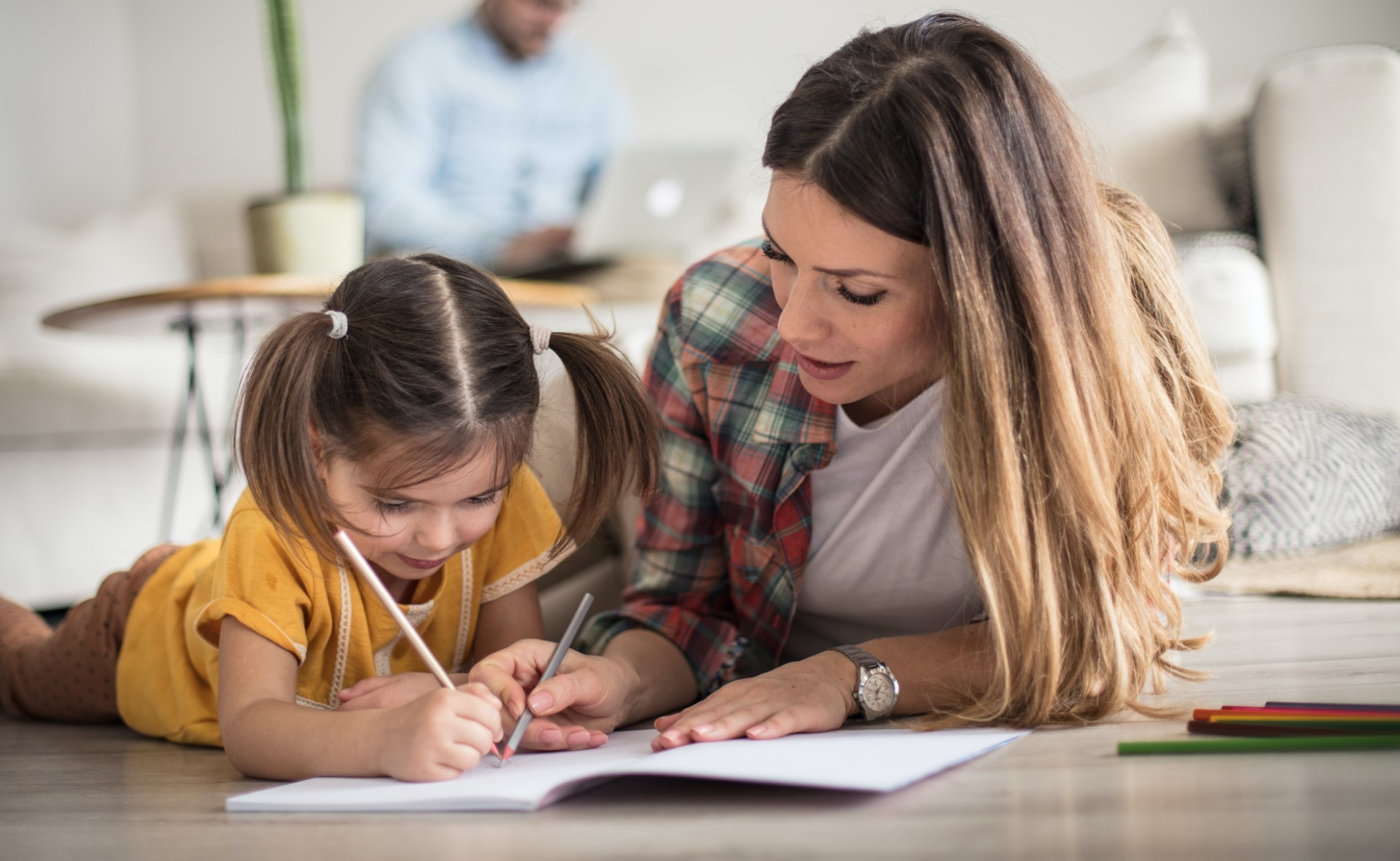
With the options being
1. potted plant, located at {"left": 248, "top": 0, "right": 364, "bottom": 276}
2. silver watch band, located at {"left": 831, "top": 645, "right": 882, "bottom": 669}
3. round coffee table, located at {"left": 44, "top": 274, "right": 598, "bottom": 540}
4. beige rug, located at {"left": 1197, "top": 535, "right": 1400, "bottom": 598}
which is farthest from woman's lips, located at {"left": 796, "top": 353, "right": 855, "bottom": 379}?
potted plant, located at {"left": 248, "top": 0, "right": 364, "bottom": 276}

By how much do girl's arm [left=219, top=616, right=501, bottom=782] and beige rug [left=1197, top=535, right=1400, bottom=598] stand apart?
3.32ft

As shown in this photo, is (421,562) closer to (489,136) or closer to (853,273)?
(853,273)

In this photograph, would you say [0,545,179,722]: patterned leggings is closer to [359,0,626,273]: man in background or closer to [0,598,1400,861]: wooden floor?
[0,598,1400,861]: wooden floor

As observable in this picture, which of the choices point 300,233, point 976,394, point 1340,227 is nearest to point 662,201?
point 300,233

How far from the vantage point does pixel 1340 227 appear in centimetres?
206

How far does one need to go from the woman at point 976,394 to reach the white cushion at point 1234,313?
1.05 metres

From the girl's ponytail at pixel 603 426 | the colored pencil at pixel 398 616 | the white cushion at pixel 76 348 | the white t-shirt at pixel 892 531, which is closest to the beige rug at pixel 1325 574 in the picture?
the white t-shirt at pixel 892 531

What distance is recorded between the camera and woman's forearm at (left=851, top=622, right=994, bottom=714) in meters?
0.92

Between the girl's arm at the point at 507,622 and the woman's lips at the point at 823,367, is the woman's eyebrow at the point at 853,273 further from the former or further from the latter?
the girl's arm at the point at 507,622

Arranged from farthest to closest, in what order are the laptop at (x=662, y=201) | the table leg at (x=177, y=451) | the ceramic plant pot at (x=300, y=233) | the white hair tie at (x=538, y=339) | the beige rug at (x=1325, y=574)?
the laptop at (x=662, y=201) → the table leg at (x=177, y=451) → the ceramic plant pot at (x=300, y=233) → the beige rug at (x=1325, y=574) → the white hair tie at (x=538, y=339)

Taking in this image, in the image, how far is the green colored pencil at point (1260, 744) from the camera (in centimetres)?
70

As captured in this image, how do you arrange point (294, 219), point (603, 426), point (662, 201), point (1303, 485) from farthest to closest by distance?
point (662, 201), point (294, 219), point (1303, 485), point (603, 426)

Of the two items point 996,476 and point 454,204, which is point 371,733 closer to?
point 996,476

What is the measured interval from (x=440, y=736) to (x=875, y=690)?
0.34m
